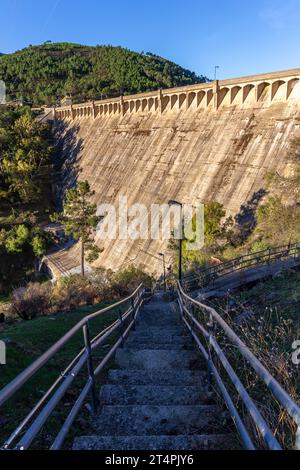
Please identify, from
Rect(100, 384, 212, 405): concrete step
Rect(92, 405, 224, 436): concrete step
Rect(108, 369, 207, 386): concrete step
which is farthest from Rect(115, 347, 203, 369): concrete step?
Rect(92, 405, 224, 436): concrete step

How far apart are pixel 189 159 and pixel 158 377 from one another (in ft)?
81.8

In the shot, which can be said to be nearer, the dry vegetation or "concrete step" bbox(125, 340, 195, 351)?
the dry vegetation

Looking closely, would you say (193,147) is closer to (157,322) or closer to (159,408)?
(157,322)

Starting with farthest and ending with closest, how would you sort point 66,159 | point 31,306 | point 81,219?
point 66,159, point 81,219, point 31,306

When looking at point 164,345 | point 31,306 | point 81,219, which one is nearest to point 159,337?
point 164,345

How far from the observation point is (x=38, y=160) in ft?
163

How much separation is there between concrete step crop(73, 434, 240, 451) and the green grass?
53cm

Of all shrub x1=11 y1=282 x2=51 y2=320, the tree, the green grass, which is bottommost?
shrub x1=11 y1=282 x2=51 y2=320

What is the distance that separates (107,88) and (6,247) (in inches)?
2663

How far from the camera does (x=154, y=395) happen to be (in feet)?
11.5

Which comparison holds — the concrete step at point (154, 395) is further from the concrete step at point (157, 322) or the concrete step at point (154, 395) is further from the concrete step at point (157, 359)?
the concrete step at point (157, 322)

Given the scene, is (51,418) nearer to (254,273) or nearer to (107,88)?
(254,273)

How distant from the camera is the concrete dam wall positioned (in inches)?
873

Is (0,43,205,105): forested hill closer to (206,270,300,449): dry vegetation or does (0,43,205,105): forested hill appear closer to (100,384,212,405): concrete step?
(206,270,300,449): dry vegetation
